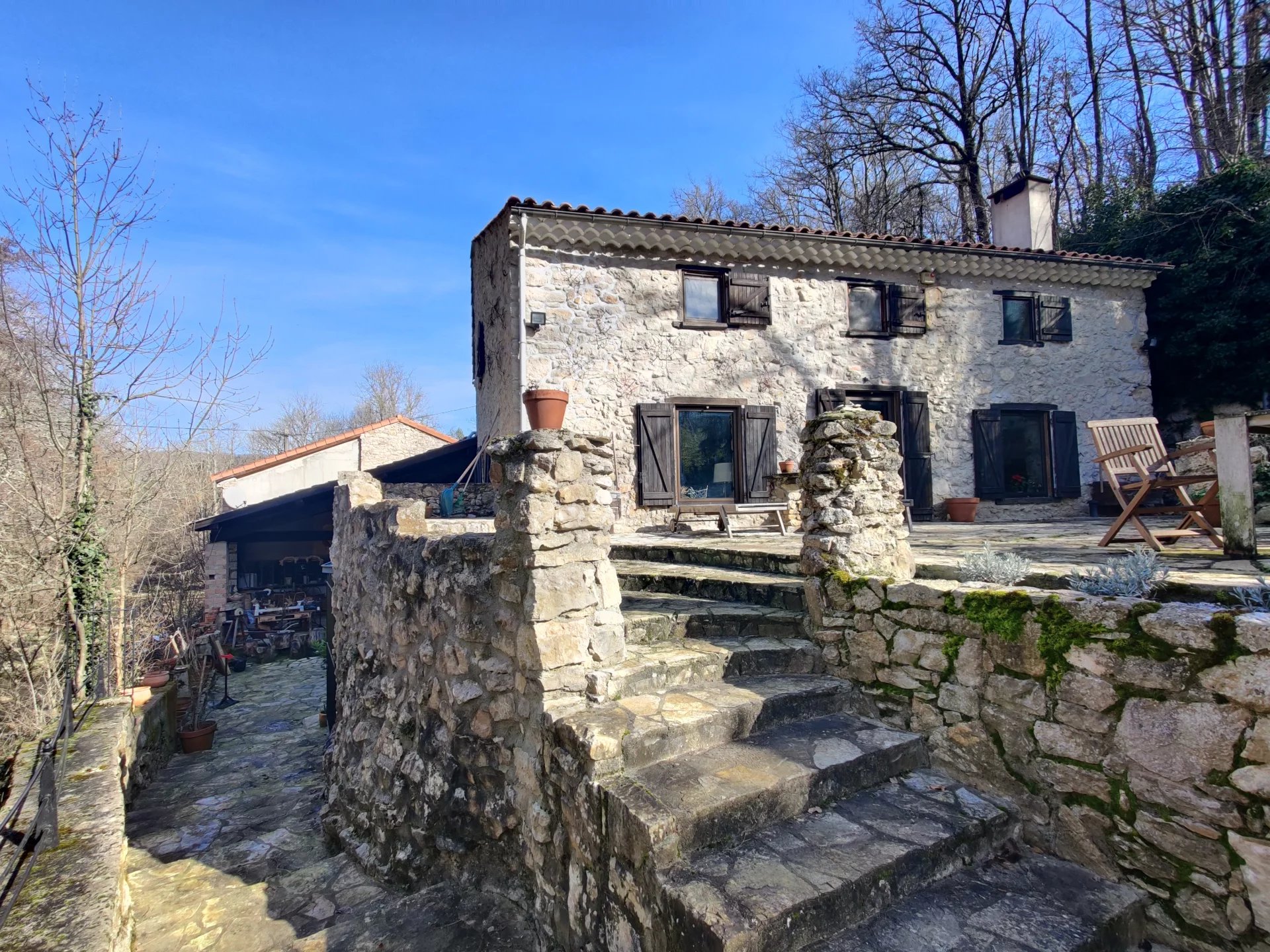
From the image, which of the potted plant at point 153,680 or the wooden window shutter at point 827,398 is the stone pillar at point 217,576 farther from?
the wooden window shutter at point 827,398

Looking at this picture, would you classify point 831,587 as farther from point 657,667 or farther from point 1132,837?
point 1132,837

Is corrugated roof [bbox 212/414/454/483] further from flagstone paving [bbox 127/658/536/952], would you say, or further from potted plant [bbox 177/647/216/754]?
flagstone paving [bbox 127/658/536/952]

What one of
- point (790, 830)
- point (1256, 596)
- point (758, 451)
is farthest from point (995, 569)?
point (758, 451)

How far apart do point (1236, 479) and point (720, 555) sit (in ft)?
11.4

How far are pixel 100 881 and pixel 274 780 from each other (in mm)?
4351

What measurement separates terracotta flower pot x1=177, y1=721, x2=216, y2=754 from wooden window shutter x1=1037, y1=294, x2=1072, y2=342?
13837 mm

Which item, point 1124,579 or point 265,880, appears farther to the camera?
point 265,880

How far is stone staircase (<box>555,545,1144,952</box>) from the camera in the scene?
2.14 m

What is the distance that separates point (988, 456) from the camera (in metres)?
10.3

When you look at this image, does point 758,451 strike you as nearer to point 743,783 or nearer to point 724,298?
point 724,298

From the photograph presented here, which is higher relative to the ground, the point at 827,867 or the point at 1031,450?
the point at 1031,450

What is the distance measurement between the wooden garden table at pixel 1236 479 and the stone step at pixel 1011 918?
237cm

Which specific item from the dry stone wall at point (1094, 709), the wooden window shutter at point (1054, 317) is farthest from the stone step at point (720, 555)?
the wooden window shutter at point (1054, 317)

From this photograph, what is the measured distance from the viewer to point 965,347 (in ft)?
34.2
